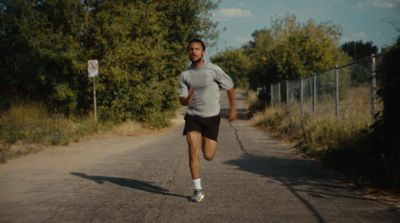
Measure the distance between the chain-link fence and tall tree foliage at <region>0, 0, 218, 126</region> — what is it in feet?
18.6

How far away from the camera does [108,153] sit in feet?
41.5

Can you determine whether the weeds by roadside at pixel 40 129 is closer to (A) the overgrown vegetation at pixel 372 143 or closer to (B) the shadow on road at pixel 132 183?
(B) the shadow on road at pixel 132 183

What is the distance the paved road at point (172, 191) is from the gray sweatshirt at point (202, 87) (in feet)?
3.75

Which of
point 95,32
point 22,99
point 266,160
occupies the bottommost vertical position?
point 266,160

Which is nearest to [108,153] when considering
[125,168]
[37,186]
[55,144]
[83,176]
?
[55,144]

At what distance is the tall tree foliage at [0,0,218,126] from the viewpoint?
1747cm

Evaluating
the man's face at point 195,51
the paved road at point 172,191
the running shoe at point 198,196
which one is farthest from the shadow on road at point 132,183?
the man's face at point 195,51

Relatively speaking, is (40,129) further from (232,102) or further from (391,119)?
(391,119)

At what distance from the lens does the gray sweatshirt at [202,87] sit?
6637 millimetres

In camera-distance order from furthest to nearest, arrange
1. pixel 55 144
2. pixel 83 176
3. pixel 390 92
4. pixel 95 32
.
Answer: pixel 95 32, pixel 55 144, pixel 83 176, pixel 390 92

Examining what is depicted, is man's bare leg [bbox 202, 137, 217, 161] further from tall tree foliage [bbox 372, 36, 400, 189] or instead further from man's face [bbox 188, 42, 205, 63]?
tall tree foliage [bbox 372, 36, 400, 189]

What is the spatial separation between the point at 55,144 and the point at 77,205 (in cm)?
782

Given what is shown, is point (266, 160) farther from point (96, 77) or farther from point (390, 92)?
point (96, 77)

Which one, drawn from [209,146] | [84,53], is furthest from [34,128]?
[209,146]
